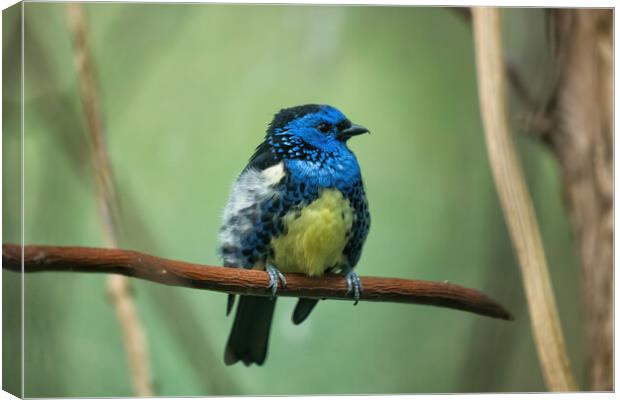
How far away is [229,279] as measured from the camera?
2074 millimetres

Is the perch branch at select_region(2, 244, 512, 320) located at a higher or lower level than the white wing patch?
lower

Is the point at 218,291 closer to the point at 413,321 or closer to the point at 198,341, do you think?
the point at 198,341

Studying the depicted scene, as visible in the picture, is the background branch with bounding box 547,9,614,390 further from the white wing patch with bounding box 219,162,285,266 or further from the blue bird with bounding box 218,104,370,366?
the white wing patch with bounding box 219,162,285,266

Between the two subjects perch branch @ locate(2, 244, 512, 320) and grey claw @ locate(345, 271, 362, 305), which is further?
grey claw @ locate(345, 271, 362, 305)

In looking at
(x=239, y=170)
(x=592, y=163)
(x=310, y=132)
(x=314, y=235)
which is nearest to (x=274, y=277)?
(x=314, y=235)

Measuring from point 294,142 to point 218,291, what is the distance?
0.44m

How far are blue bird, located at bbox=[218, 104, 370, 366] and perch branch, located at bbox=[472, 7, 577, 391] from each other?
1.17 ft

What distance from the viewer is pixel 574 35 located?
2.55 meters

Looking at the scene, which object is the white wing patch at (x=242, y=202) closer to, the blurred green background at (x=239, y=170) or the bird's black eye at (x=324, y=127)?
the blurred green background at (x=239, y=170)

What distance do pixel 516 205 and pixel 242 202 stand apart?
72 centimetres

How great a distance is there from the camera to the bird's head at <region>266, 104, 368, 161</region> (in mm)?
2281

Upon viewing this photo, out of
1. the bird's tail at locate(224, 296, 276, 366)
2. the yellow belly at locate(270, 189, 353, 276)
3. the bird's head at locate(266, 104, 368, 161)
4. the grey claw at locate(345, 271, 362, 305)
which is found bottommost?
the bird's tail at locate(224, 296, 276, 366)

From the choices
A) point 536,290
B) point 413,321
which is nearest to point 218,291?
point 413,321

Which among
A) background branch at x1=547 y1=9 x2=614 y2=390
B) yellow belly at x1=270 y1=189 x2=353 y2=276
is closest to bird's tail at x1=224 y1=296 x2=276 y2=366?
yellow belly at x1=270 y1=189 x2=353 y2=276
